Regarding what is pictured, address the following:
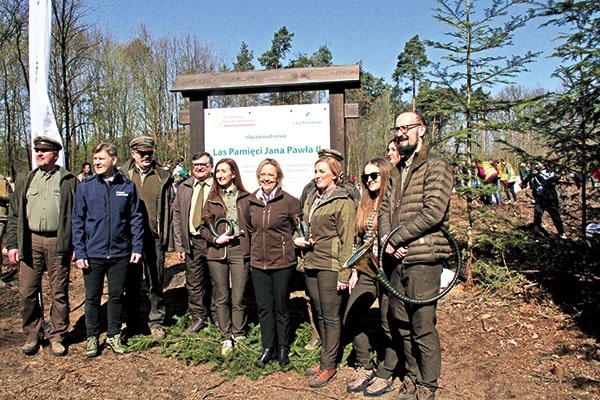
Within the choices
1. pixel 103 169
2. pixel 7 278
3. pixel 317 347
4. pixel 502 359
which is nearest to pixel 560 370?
pixel 502 359

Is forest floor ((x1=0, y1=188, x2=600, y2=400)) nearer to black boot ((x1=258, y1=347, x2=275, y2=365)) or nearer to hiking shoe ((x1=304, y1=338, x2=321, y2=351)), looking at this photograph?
black boot ((x1=258, y1=347, x2=275, y2=365))

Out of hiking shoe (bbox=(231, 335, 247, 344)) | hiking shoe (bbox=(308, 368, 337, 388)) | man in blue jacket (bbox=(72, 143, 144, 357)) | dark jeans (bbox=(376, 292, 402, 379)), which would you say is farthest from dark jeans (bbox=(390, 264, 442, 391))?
man in blue jacket (bbox=(72, 143, 144, 357))

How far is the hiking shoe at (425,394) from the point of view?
149 inches

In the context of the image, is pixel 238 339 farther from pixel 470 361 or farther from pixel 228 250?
pixel 470 361

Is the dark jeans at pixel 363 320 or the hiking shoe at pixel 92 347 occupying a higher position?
the dark jeans at pixel 363 320

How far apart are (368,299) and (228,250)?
1.52 metres

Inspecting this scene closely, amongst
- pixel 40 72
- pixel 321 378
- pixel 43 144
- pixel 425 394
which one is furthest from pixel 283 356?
pixel 40 72

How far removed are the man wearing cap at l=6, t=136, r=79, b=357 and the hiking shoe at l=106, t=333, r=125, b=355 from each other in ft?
1.53

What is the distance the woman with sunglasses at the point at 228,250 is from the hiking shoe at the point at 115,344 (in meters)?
1.09

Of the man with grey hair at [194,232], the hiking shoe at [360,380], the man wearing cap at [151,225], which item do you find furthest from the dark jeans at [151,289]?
the hiking shoe at [360,380]

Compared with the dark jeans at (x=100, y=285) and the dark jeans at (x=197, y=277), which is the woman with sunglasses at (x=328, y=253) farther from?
the dark jeans at (x=100, y=285)

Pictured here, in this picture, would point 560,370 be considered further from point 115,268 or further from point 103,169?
point 103,169

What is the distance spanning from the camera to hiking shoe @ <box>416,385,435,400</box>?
12.4 feet

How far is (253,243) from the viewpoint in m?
4.62
